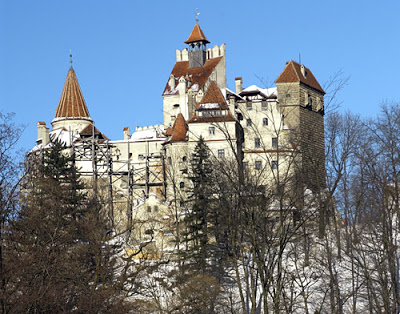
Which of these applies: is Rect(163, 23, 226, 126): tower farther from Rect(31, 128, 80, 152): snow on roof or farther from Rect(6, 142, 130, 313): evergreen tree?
Rect(6, 142, 130, 313): evergreen tree

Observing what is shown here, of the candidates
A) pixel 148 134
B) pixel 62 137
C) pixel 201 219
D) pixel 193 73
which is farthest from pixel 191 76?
pixel 201 219

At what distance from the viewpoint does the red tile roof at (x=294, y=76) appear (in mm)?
79438

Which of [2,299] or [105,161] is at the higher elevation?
[105,161]

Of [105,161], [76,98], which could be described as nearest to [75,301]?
[105,161]

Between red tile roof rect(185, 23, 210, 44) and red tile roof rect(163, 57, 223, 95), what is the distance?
278 cm

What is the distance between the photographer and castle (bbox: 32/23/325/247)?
7388cm

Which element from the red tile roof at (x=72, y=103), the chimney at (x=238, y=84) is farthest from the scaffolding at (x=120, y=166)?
the chimney at (x=238, y=84)

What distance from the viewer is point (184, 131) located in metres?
77.0

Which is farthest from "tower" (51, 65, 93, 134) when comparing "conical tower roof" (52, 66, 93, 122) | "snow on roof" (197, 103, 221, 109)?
"snow on roof" (197, 103, 221, 109)

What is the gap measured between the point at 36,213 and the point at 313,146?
4040 centimetres

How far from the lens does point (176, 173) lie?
74.1 meters

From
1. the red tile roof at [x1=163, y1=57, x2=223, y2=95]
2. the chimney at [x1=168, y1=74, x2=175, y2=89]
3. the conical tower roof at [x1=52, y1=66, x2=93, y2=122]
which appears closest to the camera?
the red tile roof at [x1=163, y1=57, x2=223, y2=95]

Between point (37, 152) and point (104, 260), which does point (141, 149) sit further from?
point (104, 260)

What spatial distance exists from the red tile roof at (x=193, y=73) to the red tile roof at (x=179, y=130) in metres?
6.91
